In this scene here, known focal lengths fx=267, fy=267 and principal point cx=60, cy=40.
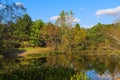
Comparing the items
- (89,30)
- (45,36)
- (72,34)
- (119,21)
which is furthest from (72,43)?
(119,21)

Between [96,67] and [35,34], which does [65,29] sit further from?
[96,67]

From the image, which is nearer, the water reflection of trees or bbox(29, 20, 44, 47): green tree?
the water reflection of trees

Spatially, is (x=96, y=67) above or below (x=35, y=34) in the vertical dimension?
below

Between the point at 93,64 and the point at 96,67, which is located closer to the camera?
the point at 96,67

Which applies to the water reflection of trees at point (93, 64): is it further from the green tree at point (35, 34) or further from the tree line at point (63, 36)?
the green tree at point (35, 34)

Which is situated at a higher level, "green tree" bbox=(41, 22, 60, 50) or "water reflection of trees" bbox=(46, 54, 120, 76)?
"green tree" bbox=(41, 22, 60, 50)

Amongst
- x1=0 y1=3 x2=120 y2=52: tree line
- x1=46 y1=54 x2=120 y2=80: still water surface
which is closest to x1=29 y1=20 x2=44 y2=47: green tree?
x1=0 y1=3 x2=120 y2=52: tree line

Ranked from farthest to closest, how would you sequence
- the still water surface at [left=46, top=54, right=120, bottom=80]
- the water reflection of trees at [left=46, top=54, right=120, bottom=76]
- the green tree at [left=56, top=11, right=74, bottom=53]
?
1. the green tree at [left=56, top=11, right=74, bottom=53]
2. the water reflection of trees at [left=46, top=54, right=120, bottom=76]
3. the still water surface at [left=46, top=54, right=120, bottom=80]

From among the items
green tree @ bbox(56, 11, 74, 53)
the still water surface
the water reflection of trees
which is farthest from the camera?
green tree @ bbox(56, 11, 74, 53)

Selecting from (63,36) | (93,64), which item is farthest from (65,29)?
(93,64)

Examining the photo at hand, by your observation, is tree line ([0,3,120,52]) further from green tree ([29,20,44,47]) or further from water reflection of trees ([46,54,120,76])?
water reflection of trees ([46,54,120,76])

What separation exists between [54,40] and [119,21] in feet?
136

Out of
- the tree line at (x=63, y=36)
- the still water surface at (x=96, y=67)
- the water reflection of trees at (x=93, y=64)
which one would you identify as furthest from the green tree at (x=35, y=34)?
the still water surface at (x=96, y=67)

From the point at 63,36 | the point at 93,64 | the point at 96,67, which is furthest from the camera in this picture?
the point at 63,36
